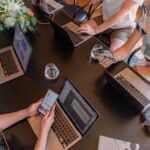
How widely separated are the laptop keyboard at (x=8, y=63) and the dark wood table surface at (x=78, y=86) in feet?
0.28

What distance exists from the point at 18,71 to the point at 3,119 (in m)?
0.39

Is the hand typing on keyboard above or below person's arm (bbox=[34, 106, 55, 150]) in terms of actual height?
above

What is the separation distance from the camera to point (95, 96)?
139cm

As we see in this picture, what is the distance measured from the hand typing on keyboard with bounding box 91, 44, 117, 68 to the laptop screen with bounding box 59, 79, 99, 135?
1.35 ft

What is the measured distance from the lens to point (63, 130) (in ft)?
4.04

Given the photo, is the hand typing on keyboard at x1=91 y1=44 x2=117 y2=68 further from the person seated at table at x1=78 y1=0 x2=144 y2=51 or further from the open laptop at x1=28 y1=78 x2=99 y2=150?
the open laptop at x1=28 y1=78 x2=99 y2=150

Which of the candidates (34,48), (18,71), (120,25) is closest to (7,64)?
(18,71)

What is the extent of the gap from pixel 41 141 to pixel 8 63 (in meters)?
0.66

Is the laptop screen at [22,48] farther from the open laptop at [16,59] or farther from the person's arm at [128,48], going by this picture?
the person's arm at [128,48]

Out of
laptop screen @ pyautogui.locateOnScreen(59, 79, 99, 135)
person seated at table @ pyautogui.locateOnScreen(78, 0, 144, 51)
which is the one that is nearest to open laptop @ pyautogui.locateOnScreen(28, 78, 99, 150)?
laptop screen @ pyautogui.locateOnScreen(59, 79, 99, 135)

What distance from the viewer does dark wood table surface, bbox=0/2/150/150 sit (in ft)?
4.00

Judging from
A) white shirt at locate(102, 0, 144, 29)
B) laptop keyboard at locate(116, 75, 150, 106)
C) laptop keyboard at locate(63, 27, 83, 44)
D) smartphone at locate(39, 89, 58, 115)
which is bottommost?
laptop keyboard at locate(116, 75, 150, 106)

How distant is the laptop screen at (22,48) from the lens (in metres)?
1.44

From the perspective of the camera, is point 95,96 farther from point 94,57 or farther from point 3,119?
point 3,119
